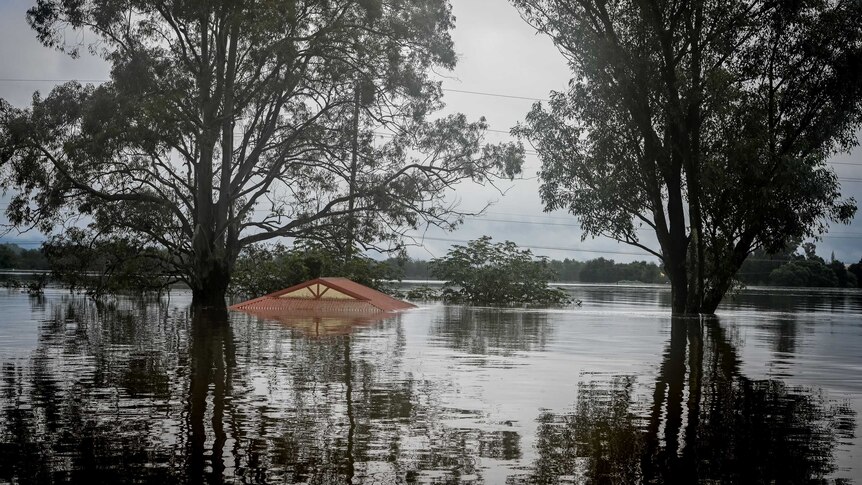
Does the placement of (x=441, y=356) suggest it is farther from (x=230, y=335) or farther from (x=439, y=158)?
(x=439, y=158)

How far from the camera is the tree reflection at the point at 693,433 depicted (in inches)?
201

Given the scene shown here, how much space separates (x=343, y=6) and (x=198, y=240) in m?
8.50

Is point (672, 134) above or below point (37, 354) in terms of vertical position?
above

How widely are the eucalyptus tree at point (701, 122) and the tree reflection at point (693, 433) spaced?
2059 cm

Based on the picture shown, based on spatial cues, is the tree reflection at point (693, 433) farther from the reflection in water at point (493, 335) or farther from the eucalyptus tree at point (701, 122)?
the eucalyptus tree at point (701, 122)

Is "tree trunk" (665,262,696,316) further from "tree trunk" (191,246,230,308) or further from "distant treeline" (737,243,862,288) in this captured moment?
"distant treeline" (737,243,862,288)

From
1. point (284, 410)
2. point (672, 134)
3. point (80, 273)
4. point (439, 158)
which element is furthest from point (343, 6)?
point (284, 410)

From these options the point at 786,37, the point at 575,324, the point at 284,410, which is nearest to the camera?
the point at 284,410

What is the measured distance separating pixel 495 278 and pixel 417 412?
30635 mm

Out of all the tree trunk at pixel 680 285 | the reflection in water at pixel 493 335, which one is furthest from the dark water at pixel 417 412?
the tree trunk at pixel 680 285

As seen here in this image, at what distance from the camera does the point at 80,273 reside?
34.6m

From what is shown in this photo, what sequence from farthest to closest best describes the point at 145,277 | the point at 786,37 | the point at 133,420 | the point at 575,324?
1. the point at 145,277
2. the point at 786,37
3. the point at 575,324
4. the point at 133,420

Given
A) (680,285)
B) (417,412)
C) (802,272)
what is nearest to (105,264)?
(680,285)

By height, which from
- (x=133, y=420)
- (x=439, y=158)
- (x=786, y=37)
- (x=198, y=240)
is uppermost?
(x=786, y=37)
